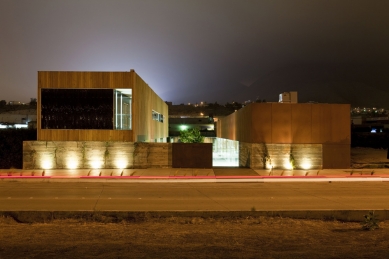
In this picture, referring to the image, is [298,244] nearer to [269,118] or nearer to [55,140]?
[269,118]

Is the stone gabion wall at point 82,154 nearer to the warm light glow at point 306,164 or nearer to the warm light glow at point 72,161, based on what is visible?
the warm light glow at point 72,161

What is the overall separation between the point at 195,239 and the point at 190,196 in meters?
6.79

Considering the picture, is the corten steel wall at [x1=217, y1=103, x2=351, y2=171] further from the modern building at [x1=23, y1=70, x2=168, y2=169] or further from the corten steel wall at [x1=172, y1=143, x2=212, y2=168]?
the modern building at [x1=23, y1=70, x2=168, y2=169]

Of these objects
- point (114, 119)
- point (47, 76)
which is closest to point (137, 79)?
point (114, 119)

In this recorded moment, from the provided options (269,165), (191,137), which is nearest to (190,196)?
(269,165)

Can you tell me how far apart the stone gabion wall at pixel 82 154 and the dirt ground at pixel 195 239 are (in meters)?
14.5

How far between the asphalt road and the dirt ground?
1.76 meters

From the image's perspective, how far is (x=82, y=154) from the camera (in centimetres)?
2545

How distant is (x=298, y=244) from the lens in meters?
8.48

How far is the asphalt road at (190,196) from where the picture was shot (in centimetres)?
1300

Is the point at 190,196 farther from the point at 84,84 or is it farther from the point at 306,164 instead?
the point at 84,84

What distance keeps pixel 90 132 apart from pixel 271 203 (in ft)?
49.8

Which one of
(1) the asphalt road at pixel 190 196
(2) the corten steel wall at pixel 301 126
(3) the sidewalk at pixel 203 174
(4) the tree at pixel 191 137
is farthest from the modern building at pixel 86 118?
(2) the corten steel wall at pixel 301 126

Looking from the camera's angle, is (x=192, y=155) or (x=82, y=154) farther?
(x=192, y=155)
